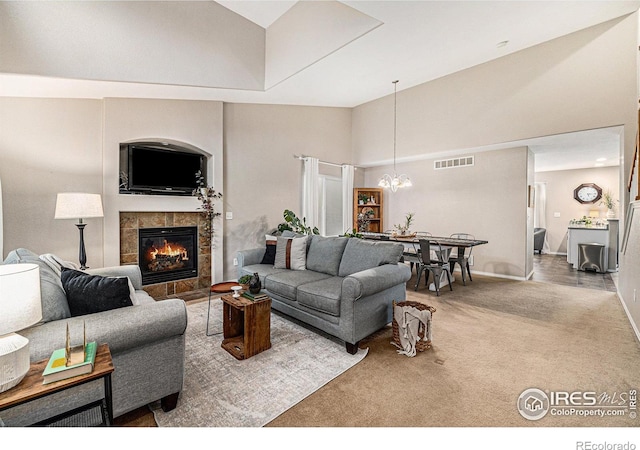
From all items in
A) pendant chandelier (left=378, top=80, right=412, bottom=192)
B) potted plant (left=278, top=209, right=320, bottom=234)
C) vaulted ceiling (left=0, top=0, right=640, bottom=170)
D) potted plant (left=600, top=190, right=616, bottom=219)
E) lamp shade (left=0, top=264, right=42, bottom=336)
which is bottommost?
lamp shade (left=0, top=264, right=42, bottom=336)

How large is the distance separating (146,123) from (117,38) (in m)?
1.03

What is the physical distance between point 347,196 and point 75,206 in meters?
5.03

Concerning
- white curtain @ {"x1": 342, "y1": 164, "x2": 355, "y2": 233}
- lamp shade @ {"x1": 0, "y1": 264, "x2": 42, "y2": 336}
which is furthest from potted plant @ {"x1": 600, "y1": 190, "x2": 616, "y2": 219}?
lamp shade @ {"x1": 0, "y1": 264, "x2": 42, "y2": 336}

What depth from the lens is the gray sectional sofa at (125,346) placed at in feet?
4.88

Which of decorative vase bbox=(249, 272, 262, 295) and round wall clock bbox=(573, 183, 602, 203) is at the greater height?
round wall clock bbox=(573, 183, 602, 203)

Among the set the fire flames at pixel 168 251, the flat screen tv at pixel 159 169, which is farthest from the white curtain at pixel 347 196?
the fire flames at pixel 168 251

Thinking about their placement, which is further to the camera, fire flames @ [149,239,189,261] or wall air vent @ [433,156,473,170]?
A: wall air vent @ [433,156,473,170]

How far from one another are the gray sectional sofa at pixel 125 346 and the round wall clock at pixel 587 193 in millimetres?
10190

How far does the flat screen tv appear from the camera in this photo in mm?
4043

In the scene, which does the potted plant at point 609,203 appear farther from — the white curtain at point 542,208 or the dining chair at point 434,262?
the dining chair at point 434,262

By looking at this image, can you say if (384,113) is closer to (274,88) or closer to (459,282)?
(274,88)

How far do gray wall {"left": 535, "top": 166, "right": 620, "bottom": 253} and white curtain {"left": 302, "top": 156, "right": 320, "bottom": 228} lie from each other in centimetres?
707

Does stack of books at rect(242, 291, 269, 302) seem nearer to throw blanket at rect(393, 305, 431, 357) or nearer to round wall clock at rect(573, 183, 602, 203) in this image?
throw blanket at rect(393, 305, 431, 357)
